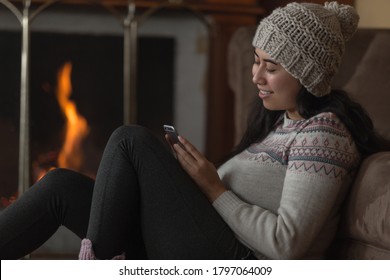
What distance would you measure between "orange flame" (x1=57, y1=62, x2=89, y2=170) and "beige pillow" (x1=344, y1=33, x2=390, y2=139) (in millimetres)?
1292

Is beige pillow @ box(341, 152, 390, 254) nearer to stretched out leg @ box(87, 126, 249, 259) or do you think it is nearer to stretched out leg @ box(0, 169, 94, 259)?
stretched out leg @ box(87, 126, 249, 259)

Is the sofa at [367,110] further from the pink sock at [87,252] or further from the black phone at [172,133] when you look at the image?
the pink sock at [87,252]

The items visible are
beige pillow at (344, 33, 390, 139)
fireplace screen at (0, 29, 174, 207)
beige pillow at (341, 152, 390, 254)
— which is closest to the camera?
beige pillow at (341, 152, 390, 254)

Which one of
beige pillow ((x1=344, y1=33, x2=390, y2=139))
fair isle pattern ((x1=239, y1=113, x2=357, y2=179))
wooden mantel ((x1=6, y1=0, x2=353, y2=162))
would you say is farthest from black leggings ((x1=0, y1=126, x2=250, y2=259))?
wooden mantel ((x1=6, y1=0, x2=353, y2=162))

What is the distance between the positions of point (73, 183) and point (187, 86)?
4.85ft

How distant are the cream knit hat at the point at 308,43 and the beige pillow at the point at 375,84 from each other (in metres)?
0.48

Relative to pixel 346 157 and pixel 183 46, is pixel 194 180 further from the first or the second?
pixel 183 46

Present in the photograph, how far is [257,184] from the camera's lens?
1.75 metres

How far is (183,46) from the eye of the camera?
10.7 feet

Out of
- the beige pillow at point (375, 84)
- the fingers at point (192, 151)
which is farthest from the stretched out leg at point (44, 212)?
the beige pillow at point (375, 84)

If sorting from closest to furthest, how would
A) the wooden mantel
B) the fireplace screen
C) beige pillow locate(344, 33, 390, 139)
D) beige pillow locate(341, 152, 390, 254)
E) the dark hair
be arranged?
beige pillow locate(341, 152, 390, 254), the dark hair, beige pillow locate(344, 33, 390, 139), the fireplace screen, the wooden mantel

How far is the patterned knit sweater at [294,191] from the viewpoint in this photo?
161 cm

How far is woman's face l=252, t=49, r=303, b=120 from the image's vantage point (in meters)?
1.79
